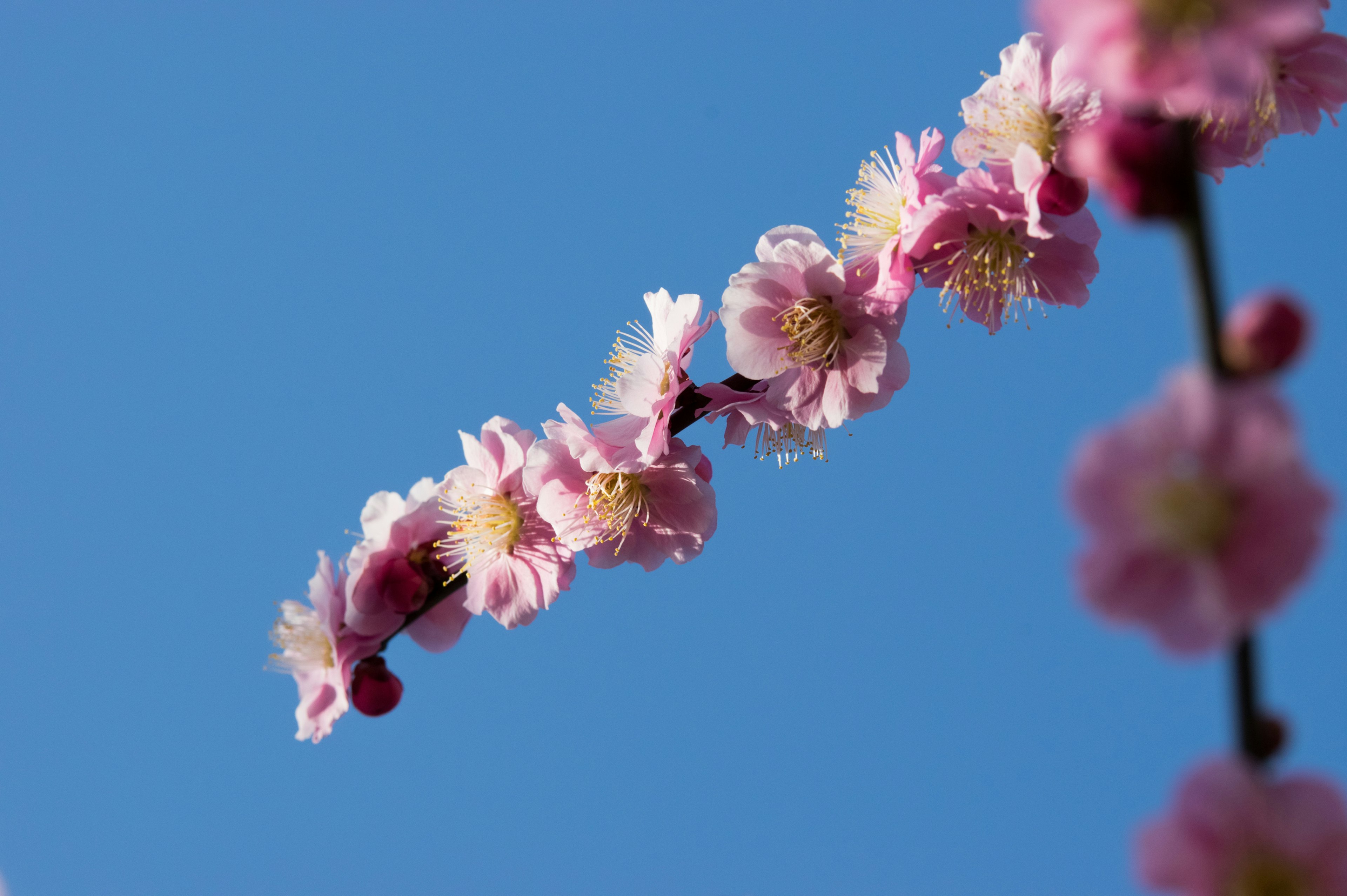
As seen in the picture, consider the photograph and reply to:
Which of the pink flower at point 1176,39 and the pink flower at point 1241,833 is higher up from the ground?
the pink flower at point 1176,39

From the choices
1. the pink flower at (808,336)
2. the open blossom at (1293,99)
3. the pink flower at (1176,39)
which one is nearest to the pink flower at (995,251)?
the pink flower at (808,336)

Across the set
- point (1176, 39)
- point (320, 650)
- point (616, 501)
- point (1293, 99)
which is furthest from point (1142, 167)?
point (320, 650)

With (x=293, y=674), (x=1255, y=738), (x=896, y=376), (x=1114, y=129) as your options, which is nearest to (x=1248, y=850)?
(x=1255, y=738)

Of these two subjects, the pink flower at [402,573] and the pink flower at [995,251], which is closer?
the pink flower at [995,251]

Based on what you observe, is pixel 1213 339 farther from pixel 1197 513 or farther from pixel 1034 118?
pixel 1034 118

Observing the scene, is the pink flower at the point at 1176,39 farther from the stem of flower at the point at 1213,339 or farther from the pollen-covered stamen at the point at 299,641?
the pollen-covered stamen at the point at 299,641

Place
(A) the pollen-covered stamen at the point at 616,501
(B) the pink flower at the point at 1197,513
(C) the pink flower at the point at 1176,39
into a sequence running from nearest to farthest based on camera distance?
(B) the pink flower at the point at 1197,513
(C) the pink flower at the point at 1176,39
(A) the pollen-covered stamen at the point at 616,501

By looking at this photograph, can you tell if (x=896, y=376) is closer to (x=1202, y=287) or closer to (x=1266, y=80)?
(x=1266, y=80)
